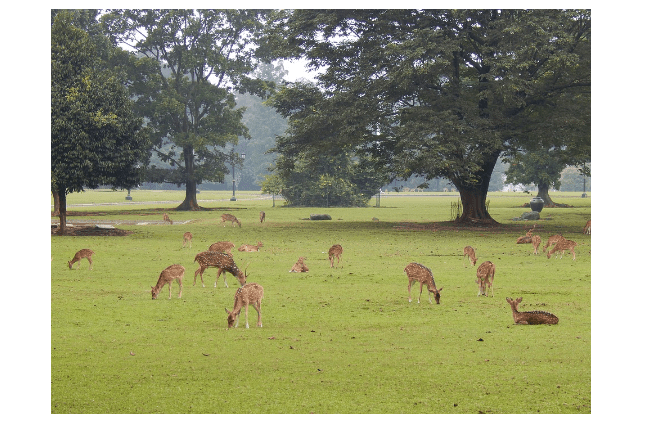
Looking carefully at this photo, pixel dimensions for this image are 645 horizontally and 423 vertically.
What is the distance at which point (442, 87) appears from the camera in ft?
129

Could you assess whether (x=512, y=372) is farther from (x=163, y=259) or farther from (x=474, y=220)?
(x=474, y=220)

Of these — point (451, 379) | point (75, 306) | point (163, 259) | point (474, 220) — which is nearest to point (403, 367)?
point (451, 379)

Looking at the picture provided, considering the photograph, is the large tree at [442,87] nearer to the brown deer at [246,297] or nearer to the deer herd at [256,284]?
the deer herd at [256,284]

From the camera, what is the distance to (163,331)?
12.0m

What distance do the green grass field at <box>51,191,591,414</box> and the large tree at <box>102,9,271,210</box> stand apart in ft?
139

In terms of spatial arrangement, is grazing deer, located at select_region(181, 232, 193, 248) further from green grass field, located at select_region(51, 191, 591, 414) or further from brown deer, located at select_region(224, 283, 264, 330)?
brown deer, located at select_region(224, 283, 264, 330)

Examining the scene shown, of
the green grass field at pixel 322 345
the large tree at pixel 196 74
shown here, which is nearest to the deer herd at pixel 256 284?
the green grass field at pixel 322 345

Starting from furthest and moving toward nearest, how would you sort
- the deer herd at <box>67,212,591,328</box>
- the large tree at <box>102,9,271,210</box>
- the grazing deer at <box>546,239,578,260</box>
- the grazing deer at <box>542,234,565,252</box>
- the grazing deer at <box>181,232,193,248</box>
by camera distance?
the large tree at <box>102,9,271,210</box> → the grazing deer at <box>181,232,193,248</box> → the grazing deer at <box>542,234,565,252</box> → the grazing deer at <box>546,239,578,260</box> → the deer herd at <box>67,212,591,328</box>

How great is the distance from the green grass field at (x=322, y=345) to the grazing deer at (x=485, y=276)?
0.33 metres

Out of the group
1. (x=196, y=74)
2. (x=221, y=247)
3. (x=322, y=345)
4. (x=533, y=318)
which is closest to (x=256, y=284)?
(x=322, y=345)

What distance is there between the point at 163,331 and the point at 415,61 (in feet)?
85.6

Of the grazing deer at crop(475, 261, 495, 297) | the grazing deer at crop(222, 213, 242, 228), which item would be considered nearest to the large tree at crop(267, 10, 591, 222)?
the grazing deer at crop(222, 213, 242, 228)

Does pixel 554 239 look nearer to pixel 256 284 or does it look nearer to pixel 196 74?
pixel 256 284

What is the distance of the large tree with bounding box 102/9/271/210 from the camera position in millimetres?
→ 60906
